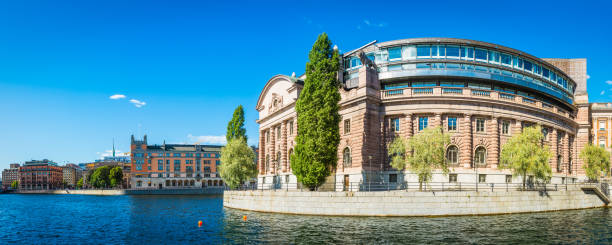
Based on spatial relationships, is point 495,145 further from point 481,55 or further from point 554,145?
point 554,145

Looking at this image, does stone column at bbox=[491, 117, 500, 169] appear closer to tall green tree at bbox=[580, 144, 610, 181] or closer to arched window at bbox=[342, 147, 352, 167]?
arched window at bbox=[342, 147, 352, 167]

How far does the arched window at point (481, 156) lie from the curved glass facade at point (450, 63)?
30.7 feet

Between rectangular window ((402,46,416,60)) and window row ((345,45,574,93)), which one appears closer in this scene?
window row ((345,45,574,93))

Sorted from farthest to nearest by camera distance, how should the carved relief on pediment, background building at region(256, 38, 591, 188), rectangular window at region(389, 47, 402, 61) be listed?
the carved relief on pediment < rectangular window at region(389, 47, 402, 61) < background building at region(256, 38, 591, 188)

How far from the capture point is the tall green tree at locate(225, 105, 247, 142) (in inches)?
3061

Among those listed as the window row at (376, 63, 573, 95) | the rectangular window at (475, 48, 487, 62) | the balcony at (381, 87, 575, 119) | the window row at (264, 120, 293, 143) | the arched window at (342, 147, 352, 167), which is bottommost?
the arched window at (342, 147, 352, 167)

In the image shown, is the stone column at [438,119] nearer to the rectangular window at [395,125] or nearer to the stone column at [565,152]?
the rectangular window at [395,125]


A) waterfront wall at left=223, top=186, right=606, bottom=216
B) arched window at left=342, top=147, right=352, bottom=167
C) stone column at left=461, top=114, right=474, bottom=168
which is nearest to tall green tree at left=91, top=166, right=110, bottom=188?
arched window at left=342, top=147, right=352, bottom=167

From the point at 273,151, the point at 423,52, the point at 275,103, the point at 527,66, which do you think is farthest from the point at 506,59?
the point at 273,151

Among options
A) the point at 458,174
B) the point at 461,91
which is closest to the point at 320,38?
the point at 461,91

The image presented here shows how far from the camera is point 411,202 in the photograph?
3925 cm

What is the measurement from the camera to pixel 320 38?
4909cm

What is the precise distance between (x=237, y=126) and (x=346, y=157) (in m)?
29.2

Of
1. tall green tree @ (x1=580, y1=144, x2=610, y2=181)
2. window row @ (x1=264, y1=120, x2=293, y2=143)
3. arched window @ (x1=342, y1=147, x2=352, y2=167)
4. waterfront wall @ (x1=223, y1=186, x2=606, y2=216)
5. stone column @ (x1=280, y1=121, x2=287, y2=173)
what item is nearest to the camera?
waterfront wall @ (x1=223, y1=186, x2=606, y2=216)
